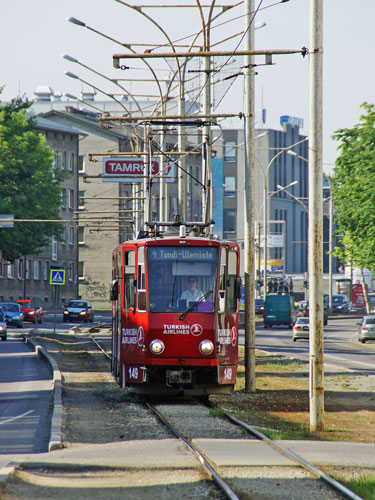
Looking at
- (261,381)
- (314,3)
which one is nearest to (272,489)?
(314,3)

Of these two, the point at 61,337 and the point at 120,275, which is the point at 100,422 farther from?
the point at 61,337

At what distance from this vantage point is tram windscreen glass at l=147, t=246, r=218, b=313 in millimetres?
19578

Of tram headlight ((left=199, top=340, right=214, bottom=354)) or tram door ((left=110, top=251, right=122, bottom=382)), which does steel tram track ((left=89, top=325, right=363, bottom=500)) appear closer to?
tram headlight ((left=199, top=340, right=214, bottom=354))

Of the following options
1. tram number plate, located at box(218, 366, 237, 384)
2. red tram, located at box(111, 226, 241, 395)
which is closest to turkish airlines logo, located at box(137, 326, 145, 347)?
red tram, located at box(111, 226, 241, 395)

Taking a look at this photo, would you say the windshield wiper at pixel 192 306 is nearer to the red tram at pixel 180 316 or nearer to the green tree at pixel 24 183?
the red tram at pixel 180 316

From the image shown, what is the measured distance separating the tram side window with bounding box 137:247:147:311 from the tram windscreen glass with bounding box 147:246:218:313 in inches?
4.1

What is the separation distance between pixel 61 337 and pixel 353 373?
23.2 m

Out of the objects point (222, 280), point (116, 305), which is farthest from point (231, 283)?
point (116, 305)

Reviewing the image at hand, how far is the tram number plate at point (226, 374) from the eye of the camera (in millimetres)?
19531

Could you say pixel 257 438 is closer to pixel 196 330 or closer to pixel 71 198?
pixel 196 330

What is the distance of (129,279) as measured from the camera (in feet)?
66.6

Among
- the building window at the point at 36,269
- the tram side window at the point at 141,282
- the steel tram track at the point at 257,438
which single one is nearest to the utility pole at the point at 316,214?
the steel tram track at the point at 257,438

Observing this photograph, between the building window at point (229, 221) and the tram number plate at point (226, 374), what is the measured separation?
13221cm

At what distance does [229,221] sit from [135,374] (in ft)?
437
